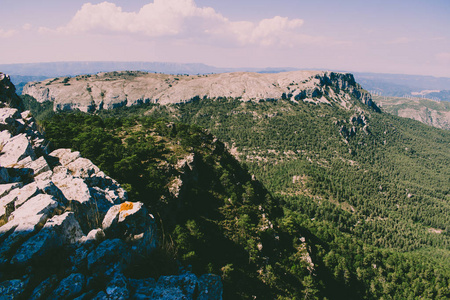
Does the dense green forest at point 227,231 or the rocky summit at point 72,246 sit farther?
the dense green forest at point 227,231

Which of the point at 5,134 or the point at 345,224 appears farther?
the point at 345,224

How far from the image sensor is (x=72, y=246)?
11.5 meters

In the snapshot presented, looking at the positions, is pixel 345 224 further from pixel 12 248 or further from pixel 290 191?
pixel 12 248

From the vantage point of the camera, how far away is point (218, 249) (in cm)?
4938

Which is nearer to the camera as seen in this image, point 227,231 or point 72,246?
point 72,246

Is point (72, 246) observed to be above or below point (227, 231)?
above

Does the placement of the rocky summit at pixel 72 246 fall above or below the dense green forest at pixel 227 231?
above

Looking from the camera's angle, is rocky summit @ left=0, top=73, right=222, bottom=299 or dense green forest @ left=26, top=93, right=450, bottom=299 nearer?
rocky summit @ left=0, top=73, right=222, bottom=299

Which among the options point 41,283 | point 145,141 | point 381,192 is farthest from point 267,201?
point 381,192

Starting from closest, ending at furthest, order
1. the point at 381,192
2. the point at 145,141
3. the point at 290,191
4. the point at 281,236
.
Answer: the point at 281,236 < the point at 145,141 < the point at 290,191 < the point at 381,192

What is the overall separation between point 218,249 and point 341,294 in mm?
53020

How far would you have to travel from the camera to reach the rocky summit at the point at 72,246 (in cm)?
959

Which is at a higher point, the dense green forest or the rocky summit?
the rocky summit

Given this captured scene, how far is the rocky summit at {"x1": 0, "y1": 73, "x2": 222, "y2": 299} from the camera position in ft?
31.5
